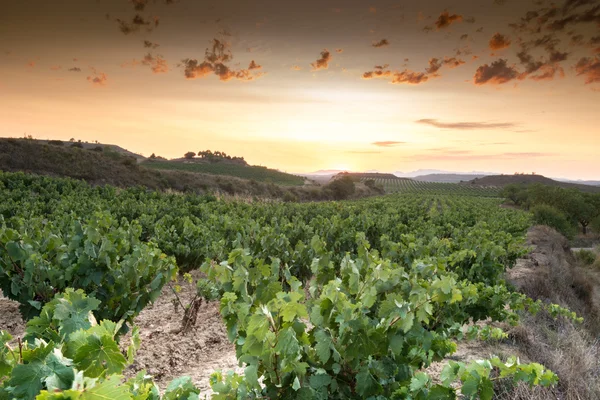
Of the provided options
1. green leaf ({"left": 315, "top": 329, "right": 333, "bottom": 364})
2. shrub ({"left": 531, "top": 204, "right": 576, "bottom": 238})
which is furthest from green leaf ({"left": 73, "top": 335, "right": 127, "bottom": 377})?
shrub ({"left": 531, "top": 204, "right": 576, "bottom": 238})

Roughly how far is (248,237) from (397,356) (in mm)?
6297

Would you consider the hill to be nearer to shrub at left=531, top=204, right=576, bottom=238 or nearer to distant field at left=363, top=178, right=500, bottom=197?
shrub at left=531, top=204, right=576, bottom=238

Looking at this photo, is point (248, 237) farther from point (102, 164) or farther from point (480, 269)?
point (102, 164)

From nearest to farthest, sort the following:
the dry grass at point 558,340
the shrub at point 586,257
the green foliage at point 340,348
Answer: the green foliage at point 340,348, the dry grass at point 558,340, the shrub at point 586,257

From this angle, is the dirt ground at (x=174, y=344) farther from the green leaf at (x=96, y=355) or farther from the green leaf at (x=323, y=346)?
the green leaf at (x=96, y=355)

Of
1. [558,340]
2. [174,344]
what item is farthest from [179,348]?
[558,340]

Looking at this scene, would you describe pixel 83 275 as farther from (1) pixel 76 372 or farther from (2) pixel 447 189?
(2) pixel 447 189

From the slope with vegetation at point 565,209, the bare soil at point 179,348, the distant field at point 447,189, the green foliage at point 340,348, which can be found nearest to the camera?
the green foliage at point 340,348

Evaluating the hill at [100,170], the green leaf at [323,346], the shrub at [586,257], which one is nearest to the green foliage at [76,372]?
the green leaf at [323,346]

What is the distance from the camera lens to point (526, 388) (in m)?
4.14

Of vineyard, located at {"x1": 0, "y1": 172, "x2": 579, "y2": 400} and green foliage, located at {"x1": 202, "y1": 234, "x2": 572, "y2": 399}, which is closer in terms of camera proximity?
vineyard, located at {"x1": 0, "y1": 172, "x2": 579, "y2": 400}

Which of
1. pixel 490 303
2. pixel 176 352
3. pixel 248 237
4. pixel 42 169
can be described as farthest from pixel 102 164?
pixel 490 303

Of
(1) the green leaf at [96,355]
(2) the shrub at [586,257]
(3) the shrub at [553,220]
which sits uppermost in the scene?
(1) the green leaf at [96,355]

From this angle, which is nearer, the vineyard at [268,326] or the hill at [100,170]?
the vineyard at [268,326]
